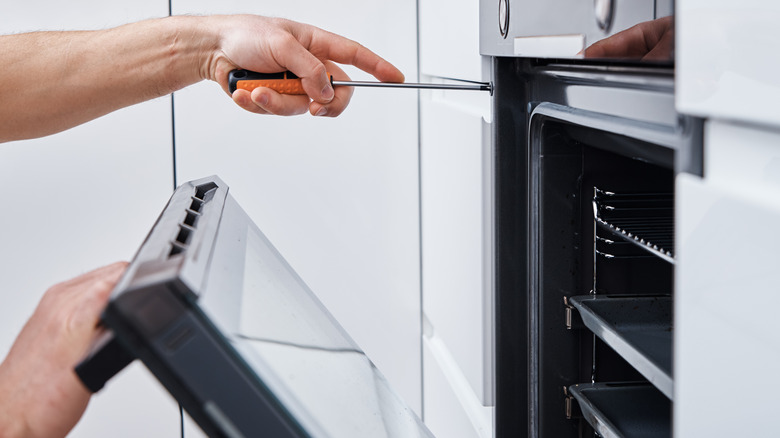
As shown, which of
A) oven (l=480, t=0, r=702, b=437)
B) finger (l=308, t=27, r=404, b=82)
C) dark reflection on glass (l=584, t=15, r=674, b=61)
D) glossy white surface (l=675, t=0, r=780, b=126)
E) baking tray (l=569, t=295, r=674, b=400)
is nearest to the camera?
glossy white surface (l=675, t=0, r=780, b=126)

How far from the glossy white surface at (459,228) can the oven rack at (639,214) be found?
0.19 meters

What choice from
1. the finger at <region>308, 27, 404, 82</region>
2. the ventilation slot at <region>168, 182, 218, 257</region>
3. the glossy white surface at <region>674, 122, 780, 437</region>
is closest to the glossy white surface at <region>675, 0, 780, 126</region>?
the glossy white surface at <region>674, 122, 780, 437</region>

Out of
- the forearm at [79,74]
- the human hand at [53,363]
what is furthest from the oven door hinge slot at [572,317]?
the forearm at [79,74]

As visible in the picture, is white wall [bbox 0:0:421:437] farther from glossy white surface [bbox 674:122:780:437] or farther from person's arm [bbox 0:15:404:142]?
glossy white surface [bbox 674:122:780:437]

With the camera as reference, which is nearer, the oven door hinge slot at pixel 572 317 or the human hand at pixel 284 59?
the oven door hinge slot at pixel 572 317

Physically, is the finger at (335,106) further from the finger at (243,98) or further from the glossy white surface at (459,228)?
the glossy white surface at (459,228)

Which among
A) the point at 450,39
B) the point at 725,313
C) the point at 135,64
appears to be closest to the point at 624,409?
the point at 725,313

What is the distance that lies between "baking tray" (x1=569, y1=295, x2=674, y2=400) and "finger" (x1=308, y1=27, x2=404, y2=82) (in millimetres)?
448

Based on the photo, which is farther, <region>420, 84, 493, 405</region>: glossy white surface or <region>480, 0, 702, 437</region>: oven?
<region>420, 84, 493, 405</region>: glossy white surface

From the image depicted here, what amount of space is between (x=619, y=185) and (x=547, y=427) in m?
0.30

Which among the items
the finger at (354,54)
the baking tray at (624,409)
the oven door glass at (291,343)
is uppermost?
the finger at (354,54)

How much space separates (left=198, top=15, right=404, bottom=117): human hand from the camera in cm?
106

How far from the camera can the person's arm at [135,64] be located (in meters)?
1.14

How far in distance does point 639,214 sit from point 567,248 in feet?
0.30
